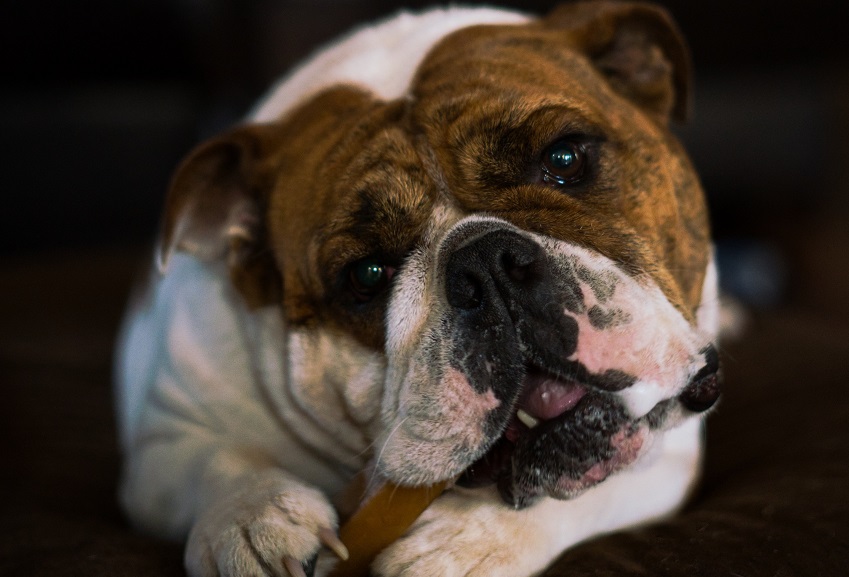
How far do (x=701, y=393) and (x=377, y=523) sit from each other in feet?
2.10

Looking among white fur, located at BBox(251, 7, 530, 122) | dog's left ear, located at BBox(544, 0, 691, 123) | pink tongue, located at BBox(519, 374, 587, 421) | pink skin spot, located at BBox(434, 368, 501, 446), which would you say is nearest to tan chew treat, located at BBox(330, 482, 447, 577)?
pink skin spot, located at BBox(434, 368, 501, 446)

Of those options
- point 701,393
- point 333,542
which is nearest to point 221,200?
point 333,542

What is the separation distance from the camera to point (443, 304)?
1614mm

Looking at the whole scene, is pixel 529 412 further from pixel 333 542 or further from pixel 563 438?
pixel 333 542

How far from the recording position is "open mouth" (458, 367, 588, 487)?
59.8 inches

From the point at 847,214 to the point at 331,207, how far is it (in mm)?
5031

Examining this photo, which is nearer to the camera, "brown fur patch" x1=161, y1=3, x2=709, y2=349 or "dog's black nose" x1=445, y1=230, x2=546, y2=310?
"dog's black nose" x1=445, y1=230, x2=546, y2=310

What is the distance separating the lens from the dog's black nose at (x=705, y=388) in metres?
1.60

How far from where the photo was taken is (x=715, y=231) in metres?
5.91

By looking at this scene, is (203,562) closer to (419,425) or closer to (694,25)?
(419,425)

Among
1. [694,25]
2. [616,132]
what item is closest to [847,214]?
[694,25]

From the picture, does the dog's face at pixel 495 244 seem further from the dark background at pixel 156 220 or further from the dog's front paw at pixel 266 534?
the dark background at pixel 156 220

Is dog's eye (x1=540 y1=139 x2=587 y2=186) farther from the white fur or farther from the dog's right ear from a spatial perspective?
the dog's right ear

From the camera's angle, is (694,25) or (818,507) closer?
(818,507)
